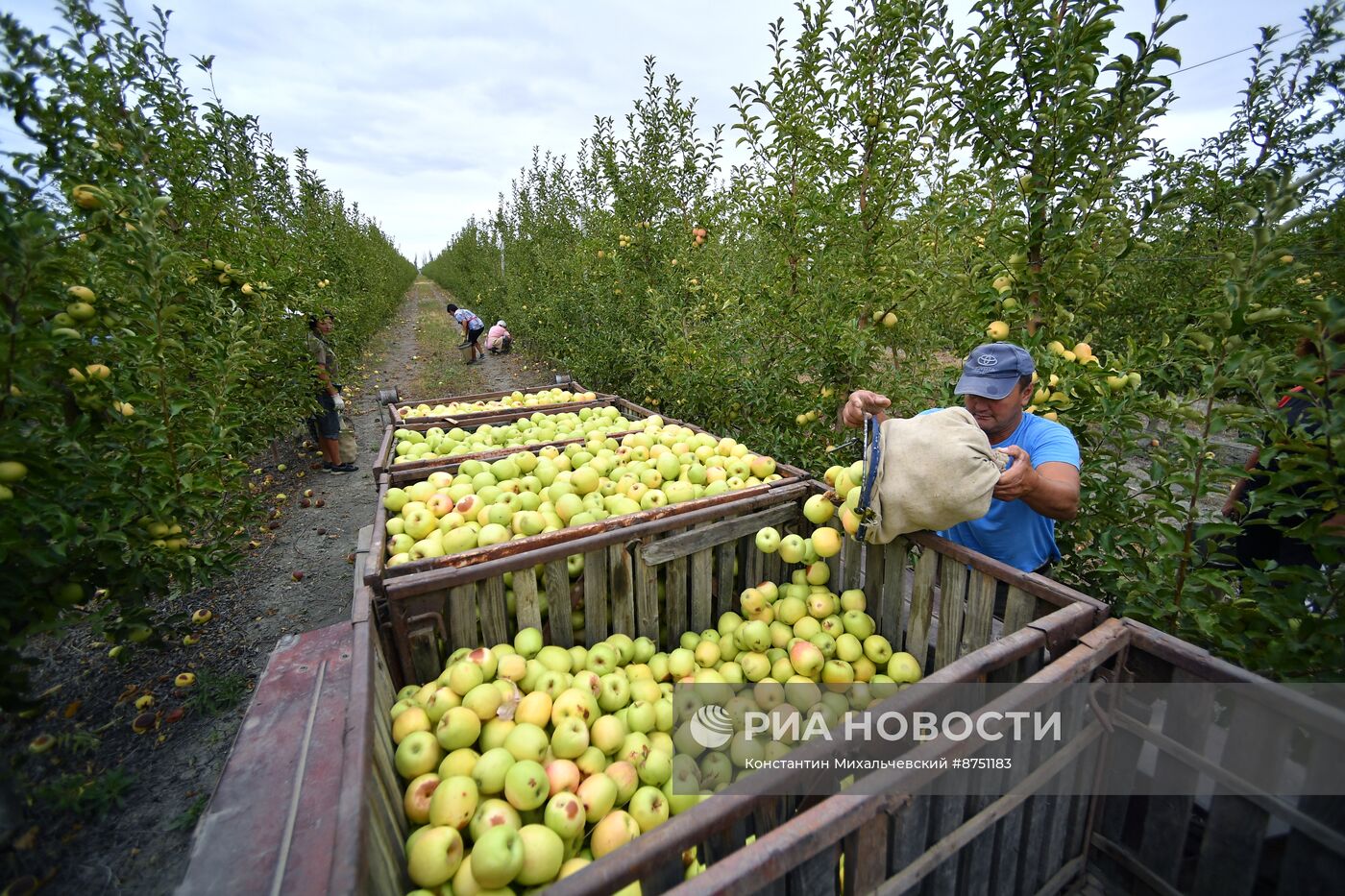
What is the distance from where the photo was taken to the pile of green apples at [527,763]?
1.67 meters

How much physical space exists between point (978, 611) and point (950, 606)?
0.12 metres

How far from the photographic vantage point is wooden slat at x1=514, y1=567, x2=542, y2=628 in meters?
2.51

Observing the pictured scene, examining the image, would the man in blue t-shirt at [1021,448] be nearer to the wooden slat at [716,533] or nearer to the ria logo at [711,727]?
the wooden slat at [716,533]

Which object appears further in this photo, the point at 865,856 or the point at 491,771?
the point at 491,771

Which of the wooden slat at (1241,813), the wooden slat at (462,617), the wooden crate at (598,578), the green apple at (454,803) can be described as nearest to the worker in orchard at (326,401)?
the wooden crate at (598,578)

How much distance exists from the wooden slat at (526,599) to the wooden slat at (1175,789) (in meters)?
2.35

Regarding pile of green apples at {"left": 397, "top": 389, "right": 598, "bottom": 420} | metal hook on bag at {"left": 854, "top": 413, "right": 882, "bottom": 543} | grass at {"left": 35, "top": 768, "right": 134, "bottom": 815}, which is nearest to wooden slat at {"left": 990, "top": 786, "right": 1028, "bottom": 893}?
metal hook on bag at {"left": 854, "top": 413, "right": 882, "bottom": 543}

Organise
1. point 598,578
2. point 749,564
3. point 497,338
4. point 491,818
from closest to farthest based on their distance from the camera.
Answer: point 491,818 < point 598,578 < point 749,564 < point 497,338

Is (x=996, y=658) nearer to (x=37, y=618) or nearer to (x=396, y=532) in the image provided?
(x=396, y=532)

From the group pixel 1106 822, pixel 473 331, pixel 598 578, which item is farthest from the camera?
pixel 473 331

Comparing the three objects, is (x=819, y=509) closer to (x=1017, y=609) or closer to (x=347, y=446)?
(x=1017, y=609)

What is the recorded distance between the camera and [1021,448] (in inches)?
94.0

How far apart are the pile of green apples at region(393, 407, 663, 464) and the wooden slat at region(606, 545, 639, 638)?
177cm

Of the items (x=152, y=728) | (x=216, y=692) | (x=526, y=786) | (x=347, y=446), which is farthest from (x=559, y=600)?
(x=347, y=446)
